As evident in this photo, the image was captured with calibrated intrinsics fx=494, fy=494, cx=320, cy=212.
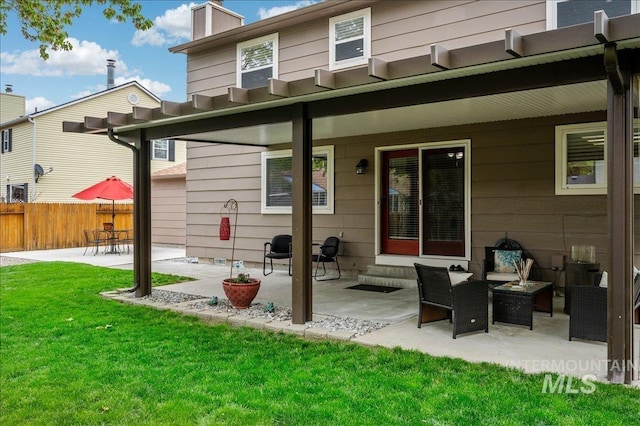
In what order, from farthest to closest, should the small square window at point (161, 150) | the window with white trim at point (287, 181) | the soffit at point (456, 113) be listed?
the small square window at point (161, 150) → the window with white trim at point (287, 181) → the soffit at point (456, 113)

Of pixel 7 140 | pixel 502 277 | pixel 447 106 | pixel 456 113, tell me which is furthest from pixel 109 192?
pixel 502 277

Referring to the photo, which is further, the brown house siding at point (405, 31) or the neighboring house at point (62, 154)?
the neighboring house at point (62, 154)

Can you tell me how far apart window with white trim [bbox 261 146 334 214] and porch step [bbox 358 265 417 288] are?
136cm

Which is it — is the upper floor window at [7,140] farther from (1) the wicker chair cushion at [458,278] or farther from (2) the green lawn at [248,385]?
(1) the wicker chair cushion at [458,278]

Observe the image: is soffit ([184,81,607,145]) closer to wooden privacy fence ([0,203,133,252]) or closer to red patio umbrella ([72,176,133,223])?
red patio umbrella ([72,176,133,223])

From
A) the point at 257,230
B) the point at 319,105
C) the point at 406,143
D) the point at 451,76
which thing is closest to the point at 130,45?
the point at 257,230

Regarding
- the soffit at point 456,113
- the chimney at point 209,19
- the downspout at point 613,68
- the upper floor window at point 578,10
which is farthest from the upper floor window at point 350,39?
the downspout at point 613,68

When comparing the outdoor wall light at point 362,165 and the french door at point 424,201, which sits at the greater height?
the outdoor wall light at point 362,165

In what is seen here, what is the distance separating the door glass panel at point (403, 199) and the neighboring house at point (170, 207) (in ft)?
24.5

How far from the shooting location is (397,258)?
7691 mm

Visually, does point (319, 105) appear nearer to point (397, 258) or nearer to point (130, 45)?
point (397, 258)

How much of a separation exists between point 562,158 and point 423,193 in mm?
2005

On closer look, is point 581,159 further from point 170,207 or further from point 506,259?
point 170,207

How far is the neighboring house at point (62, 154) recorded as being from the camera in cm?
1645
